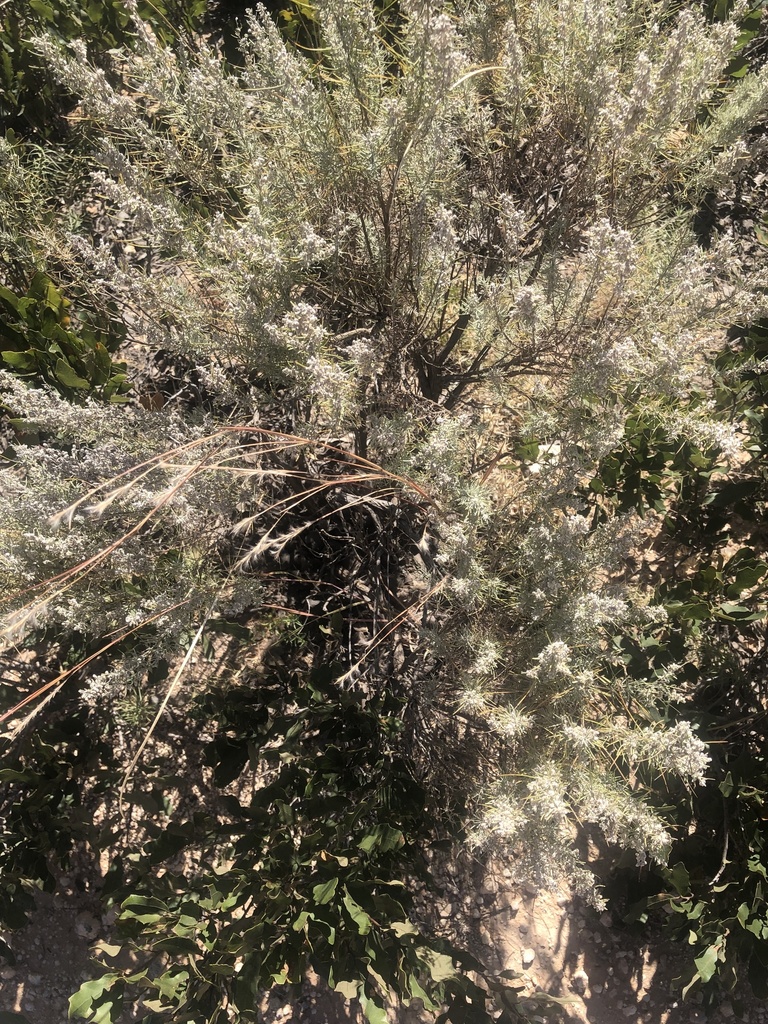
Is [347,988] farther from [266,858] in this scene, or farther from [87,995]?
[87,995]

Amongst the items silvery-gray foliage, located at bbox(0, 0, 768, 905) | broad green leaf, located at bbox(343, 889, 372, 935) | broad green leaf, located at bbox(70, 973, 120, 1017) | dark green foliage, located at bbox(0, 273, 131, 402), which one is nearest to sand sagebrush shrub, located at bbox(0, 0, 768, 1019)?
silvery-gray foliage, located at bbox(0, 0, 768, 905)

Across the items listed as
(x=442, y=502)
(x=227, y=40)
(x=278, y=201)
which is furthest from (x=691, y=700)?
(x=227, y=40)

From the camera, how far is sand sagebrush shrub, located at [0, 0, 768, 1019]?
82.0 inches

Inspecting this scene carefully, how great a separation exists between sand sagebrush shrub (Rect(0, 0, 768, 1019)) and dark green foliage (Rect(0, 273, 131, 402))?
0.21 metres

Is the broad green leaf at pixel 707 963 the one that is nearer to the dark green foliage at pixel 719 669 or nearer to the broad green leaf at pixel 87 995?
the dark green foliage at pixel 719 669

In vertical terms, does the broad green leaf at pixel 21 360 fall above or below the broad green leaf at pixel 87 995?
above

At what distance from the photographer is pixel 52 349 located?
2.81 m

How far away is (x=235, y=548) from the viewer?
2604 millimetres

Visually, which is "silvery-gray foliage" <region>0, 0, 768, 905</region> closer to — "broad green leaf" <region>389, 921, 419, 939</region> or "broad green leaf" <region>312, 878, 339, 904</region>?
"broad green leaf" <region>389, 921, 419, 939</region>

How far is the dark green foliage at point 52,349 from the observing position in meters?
2.70

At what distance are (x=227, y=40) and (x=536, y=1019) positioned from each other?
458cm

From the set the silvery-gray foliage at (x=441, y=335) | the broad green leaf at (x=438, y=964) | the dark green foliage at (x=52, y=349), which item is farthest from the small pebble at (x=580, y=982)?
the dark green foliage at (x=52, y=349)

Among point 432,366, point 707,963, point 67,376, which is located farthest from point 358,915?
point 67,376

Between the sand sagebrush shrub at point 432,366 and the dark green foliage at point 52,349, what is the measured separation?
0.21 metres
